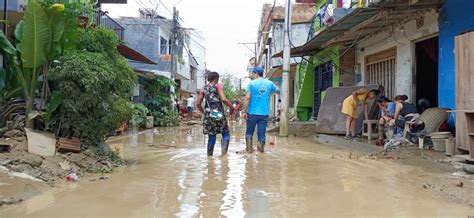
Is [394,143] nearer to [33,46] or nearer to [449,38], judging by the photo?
[449,38]

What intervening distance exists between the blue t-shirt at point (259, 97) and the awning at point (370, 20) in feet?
10.8

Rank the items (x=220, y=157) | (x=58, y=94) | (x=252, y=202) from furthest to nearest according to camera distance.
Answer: (x=220, y=157) < (x=58, y=94) < (x=252, y=202)

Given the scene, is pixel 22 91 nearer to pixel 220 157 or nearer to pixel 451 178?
pixel 220 157

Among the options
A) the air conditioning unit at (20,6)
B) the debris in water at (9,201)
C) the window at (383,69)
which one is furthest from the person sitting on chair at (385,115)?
the air conditioning unit at (20,6)

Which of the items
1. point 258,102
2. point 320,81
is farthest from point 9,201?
point 320,81

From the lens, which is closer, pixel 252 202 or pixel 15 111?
pixel 252 202

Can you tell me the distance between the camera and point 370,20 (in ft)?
38.4

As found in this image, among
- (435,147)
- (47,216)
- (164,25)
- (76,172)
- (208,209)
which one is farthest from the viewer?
(164,25)

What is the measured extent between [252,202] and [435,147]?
18.4 ft

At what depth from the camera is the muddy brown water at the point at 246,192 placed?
4262 mm

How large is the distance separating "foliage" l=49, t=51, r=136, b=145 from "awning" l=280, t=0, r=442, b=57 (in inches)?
234

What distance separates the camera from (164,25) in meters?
30.7

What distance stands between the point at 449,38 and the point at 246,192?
6.93 m

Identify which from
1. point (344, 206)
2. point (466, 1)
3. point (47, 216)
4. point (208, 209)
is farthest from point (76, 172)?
point (466, 1)
